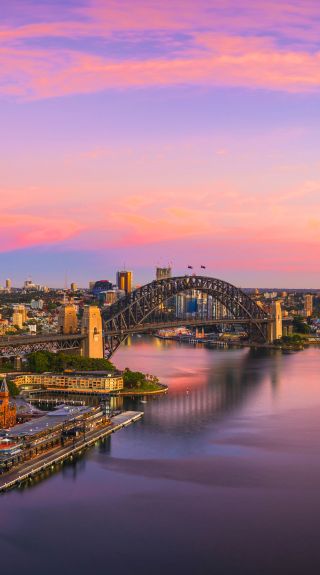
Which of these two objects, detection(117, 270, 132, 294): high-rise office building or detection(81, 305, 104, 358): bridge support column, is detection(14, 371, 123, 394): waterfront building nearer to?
detection(81, 305, 104, 358): bridge support column

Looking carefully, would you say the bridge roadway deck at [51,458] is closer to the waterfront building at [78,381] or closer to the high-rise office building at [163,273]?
the waterfront building at [78,381]

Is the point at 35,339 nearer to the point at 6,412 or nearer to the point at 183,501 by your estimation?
the point at 6,412

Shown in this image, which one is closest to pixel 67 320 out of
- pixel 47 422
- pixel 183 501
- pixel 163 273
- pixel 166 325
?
pixel 166 325

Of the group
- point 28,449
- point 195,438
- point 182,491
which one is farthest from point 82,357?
point 182,491

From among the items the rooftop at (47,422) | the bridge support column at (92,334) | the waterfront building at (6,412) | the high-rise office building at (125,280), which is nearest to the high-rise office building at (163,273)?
the high-rise office building at (125,280)

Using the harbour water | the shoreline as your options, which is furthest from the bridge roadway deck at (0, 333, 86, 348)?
the harbour water

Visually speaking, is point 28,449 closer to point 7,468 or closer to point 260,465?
point 7,468
